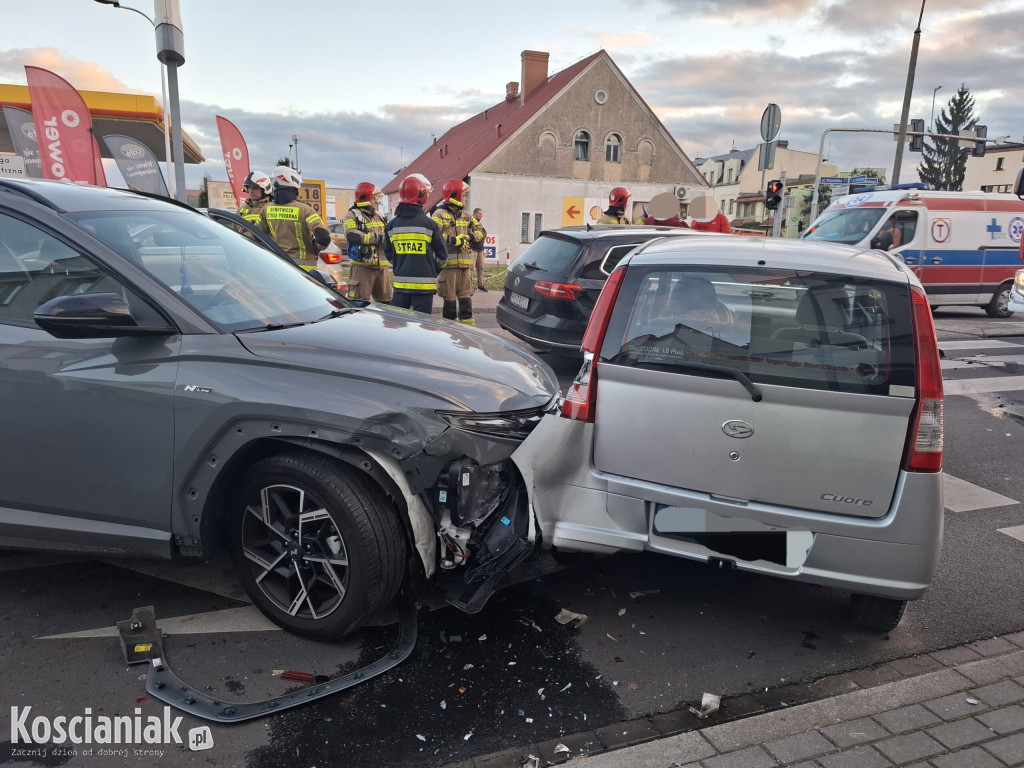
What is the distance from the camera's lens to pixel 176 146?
9688 millimetres

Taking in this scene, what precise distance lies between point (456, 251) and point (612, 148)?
31.5 meters

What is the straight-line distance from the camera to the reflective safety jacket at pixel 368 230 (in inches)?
324

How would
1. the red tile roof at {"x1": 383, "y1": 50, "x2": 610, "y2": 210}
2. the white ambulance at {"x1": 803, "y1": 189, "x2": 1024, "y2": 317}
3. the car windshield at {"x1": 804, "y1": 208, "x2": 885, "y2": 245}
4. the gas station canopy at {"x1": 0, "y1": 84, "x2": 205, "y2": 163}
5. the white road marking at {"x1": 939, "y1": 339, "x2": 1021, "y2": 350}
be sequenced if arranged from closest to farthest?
the white road marking at {"x1": 939, "y1": 339, "x2": 1021, "y2": 350}, the white ambulance at {"x1": 803, "y1": 189, "x2": 1024, "y2": 317}, the car windshield at {"x1": 804, "y1": 208, "x2": 885, "y2": 245}, the gas station canopy at {"x1": 0, "y1": 84, "x2": 205, "y2": 163}, the red tile roof at {"x1": 383, "y1": 50, "x2": 610, "y2": 210}

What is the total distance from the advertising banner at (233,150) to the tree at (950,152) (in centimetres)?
6564

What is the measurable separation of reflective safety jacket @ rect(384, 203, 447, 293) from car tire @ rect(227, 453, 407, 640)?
4532mm

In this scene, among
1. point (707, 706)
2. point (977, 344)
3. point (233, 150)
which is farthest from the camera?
point (233, 150)

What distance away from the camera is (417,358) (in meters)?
3.11

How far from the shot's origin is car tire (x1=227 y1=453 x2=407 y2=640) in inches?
109

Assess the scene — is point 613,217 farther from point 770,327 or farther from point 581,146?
point 581,146

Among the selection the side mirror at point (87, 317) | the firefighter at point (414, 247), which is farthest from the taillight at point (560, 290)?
the side mirror at point (87, 317)

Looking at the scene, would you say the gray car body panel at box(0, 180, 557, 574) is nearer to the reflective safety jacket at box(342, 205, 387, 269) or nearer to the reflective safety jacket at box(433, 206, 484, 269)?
the reflective safety jacket at box(342, 205, 387, 269)

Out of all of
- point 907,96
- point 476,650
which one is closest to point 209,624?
point 476,650

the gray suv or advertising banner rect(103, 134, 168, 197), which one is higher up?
advertising banner rect(103, 134, 168, 197)

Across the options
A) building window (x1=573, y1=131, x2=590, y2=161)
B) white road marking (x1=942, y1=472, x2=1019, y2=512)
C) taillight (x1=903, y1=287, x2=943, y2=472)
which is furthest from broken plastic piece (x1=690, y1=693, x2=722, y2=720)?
building window (x1=573, y1=131, x2=590, y2=161)
